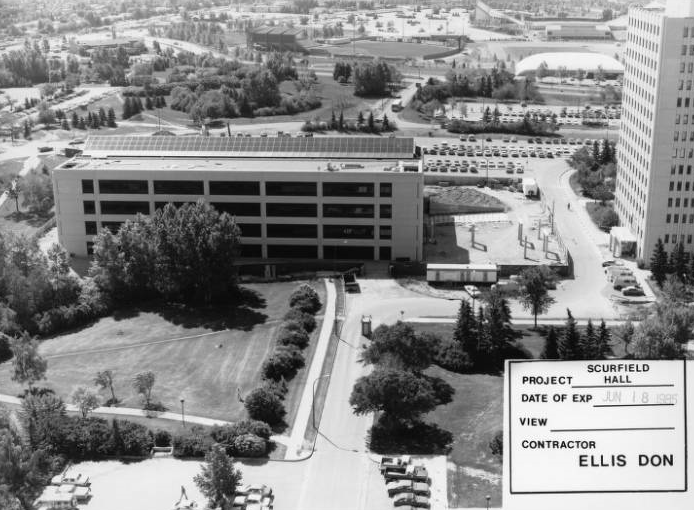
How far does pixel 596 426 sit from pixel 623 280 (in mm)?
75202

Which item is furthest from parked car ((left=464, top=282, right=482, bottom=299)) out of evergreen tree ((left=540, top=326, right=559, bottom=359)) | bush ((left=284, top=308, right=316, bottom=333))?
bush ((left=284, top=308, right=316, bottom=333))

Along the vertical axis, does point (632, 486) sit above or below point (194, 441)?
above

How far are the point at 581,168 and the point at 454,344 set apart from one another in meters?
58.9

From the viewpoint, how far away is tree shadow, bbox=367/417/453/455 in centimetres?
5550

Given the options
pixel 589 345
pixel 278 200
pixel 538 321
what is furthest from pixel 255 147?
pixel 589 345

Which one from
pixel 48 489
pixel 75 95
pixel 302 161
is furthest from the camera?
pixel 75 95

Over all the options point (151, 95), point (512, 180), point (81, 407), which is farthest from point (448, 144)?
point (81, 407)

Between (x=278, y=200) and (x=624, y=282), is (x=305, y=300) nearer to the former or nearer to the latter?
(x=278, y=200)

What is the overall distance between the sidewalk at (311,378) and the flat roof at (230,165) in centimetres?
1363

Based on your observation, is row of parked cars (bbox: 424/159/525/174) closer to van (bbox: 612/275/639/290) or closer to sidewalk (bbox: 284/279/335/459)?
van (bbox: 612/275/639/290)

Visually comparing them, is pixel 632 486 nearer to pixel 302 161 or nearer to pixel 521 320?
pixel 521 320

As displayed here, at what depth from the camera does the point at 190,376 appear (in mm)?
66250

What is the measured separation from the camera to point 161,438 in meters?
56.1

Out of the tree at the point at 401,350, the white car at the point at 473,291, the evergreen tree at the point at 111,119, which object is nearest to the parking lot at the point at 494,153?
the white car at the point at 473,291
